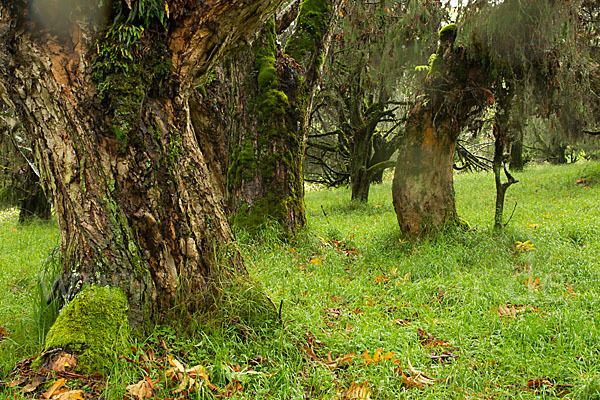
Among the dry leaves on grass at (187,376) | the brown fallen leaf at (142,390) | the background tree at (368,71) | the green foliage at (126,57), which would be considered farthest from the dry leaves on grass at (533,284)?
the background tree at (368,71)

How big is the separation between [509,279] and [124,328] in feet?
12.2

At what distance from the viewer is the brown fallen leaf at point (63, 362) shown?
2.37 metres

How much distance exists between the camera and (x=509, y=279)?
4.39m

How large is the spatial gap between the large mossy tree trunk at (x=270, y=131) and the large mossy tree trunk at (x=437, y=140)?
1.65 metres

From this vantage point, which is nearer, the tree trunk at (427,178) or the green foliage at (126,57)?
the green foliage at (126,57)

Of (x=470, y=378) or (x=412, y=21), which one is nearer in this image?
(x=470, y=378)

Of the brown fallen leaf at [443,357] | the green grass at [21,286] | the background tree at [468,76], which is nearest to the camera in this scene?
the green grass at [21,286]

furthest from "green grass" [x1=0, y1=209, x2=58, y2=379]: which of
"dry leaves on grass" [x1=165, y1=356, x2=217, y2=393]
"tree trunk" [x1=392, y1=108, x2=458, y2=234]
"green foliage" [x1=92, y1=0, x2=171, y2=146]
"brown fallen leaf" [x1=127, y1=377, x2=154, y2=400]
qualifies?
"tree trunk" [x1=392, y1=108, x2=458, y2=234]

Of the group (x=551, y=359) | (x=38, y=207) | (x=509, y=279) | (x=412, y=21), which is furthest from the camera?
(x=38, y=207)

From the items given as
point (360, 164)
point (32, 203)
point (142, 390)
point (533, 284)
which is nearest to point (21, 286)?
point (142, 390)

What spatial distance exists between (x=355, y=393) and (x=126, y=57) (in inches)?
97.0

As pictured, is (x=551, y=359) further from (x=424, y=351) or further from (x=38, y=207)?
(x=38, y=207)

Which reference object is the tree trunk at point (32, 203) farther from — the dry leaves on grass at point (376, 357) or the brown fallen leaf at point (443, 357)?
the brown fallen leaf at point (443, 357)

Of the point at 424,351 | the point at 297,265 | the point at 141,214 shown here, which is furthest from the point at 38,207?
the point at 424,351
